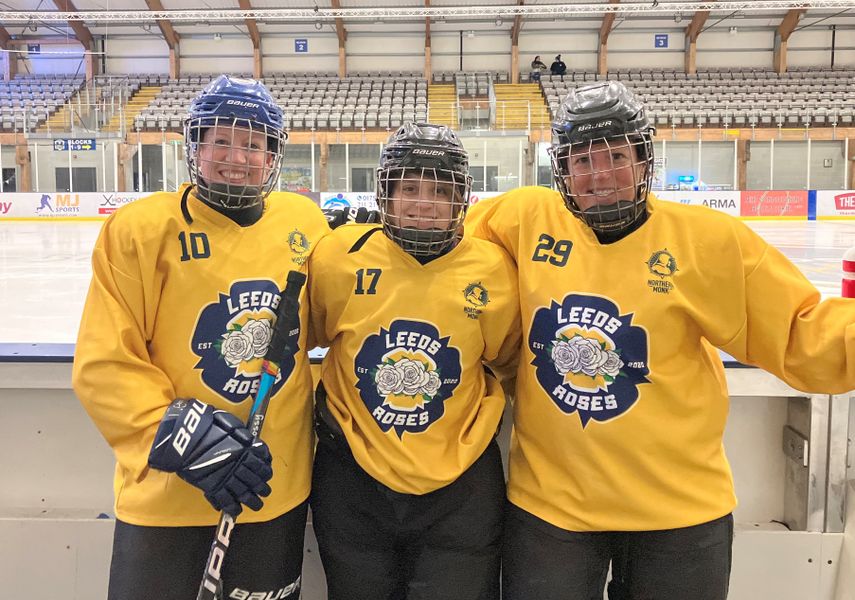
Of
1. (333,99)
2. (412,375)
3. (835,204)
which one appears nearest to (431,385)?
(412,375)

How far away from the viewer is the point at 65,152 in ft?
44.1

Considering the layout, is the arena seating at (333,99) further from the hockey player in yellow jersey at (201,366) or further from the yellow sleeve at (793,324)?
the yellow sleeve at (793,324)

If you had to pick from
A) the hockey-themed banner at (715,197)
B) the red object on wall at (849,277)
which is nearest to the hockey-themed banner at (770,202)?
the hockey-themed banner at (715,197)

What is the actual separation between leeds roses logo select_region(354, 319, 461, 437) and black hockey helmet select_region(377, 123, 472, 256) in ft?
0.58

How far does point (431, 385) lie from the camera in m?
1.37

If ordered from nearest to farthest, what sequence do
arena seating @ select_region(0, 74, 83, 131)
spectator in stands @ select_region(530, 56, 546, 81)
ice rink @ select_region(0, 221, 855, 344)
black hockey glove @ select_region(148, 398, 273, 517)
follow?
1. black hockey glove @ select_region(148, 398, 273, 517)
2. ice rink @ select_region(0, 221, 855, 344)
3. arena seating @ select_region(0, 74, 83, 131)
4. spectator in stands @ select_region(530, 56, 546, 81)

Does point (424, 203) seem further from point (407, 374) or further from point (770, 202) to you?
point (770, 202)

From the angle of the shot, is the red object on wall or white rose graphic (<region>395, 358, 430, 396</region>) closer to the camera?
white rose graphic (<region>395, 358, 430, 396</region>)

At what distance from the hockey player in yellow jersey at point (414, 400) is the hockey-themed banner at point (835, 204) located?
1400cm

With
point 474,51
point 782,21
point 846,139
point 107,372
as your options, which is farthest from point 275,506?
point 782,21

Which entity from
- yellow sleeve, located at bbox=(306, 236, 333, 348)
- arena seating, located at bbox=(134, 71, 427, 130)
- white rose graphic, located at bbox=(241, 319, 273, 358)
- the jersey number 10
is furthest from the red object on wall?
arena seating, located at bbox=(134, 71, 427, 130)

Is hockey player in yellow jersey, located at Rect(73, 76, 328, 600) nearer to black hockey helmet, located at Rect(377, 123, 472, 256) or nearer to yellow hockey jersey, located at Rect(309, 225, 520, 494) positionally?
yellow hockey jersey, located at Rect(309, 225, 520, 494)

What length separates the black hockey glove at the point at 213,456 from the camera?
1.24 m

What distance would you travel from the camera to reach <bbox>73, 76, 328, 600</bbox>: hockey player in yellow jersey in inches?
49.8
